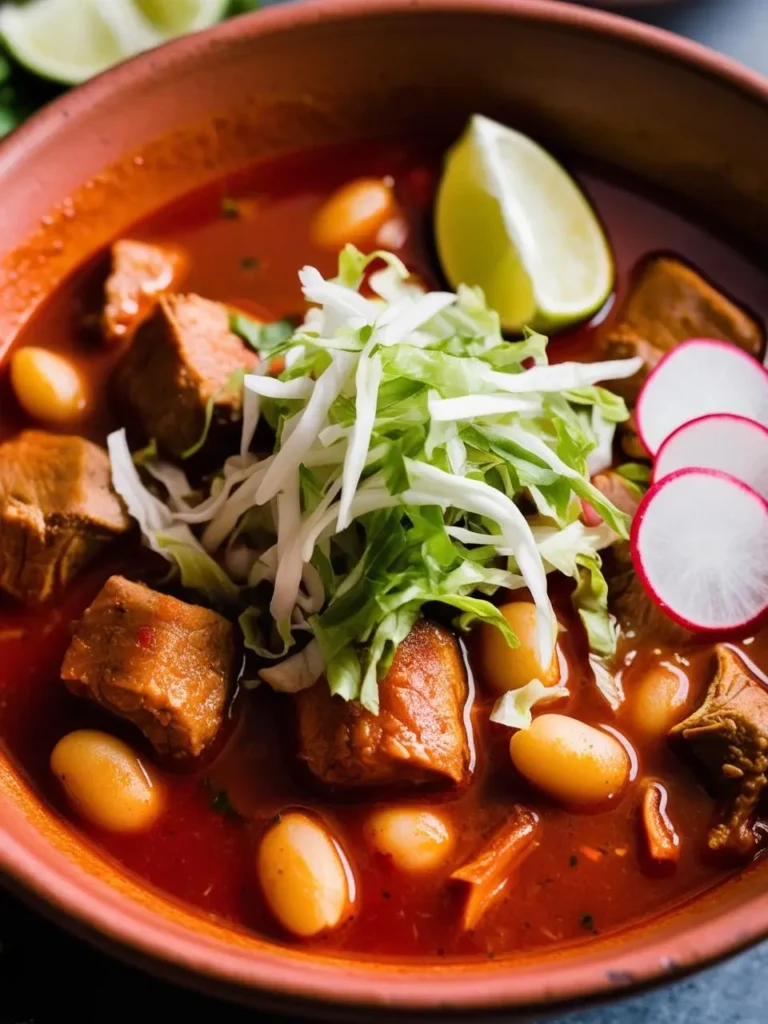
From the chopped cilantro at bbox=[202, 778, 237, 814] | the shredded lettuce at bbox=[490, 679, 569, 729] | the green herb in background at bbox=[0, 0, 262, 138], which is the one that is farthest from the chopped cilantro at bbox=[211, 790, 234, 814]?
the green herb in background at bbox=[0, 0, 262, 138]

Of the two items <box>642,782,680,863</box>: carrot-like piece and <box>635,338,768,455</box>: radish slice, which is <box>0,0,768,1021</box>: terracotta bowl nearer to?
<box>635,338,768,455</box>: radish slice

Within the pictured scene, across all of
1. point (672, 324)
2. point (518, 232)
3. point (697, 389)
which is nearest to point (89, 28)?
point (518, 232)

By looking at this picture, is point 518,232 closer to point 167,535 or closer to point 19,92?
point 167,535

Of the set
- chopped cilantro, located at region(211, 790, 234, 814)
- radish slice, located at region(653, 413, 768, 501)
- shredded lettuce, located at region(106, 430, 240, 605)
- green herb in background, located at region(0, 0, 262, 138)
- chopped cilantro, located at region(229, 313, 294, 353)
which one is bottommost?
chopped cilantro, located at region(211, 790, 234, 814)

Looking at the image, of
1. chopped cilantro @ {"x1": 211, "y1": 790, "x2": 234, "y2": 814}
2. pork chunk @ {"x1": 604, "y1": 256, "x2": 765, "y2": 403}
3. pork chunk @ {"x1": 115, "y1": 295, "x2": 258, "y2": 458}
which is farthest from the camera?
pork chunk @ {"x1": 604, "y1": 256, "x2": 765, "y2": 403}

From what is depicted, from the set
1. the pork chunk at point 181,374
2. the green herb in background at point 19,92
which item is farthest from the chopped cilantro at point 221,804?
the green herb in background at point 19,92

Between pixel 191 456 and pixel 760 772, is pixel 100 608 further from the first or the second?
pixel 760 772
